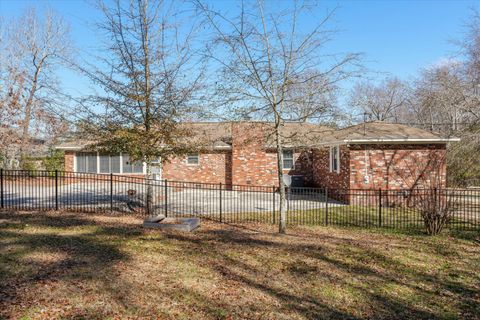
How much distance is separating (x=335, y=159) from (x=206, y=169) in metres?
7.86

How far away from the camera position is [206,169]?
20.9 meters

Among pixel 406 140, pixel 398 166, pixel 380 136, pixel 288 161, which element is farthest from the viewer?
pixel 288 161

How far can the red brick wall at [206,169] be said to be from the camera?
2081cm

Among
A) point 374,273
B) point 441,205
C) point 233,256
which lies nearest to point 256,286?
point 233,256

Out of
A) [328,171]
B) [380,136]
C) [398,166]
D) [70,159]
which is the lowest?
[328,171]

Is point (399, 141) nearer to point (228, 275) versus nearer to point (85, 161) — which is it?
point (228, 275)

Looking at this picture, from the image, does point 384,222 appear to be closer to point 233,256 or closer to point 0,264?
point 233,256

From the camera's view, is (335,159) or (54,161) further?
(54,161)

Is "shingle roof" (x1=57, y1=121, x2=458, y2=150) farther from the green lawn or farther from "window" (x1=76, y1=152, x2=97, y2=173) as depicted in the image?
"window" (x1=76, y1=152, x2=97, y2=173)

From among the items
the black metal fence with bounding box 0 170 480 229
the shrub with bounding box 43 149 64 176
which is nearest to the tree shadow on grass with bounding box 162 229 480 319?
the black metal fence with bounding box 0 170 480 229

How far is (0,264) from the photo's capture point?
5.66 metres

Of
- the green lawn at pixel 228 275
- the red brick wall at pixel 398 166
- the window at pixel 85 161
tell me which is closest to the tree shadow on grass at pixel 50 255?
the green lawn at pixel 228 275

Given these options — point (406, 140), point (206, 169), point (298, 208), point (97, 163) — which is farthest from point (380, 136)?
point (97, 163)

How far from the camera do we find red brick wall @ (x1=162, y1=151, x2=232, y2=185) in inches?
819
